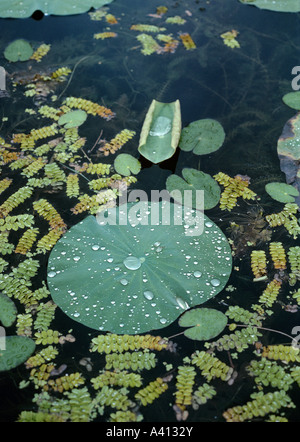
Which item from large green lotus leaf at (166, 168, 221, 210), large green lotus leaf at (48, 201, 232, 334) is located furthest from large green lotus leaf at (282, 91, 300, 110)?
large green lotus leaf at (48, 201, 232, 334)

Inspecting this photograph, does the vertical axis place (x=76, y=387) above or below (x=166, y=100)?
below

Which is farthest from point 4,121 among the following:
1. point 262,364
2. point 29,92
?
point 262,364

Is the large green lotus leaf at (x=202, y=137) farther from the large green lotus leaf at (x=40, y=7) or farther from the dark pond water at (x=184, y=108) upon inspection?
the large green lotus leaf at (x=40, y=7)

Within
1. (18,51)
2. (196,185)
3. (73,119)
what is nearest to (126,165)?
(196,185)
